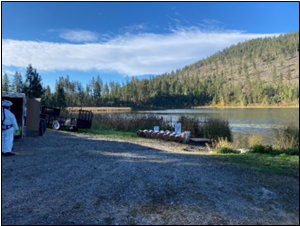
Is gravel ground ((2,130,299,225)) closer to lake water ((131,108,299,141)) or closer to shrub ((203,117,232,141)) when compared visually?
lake water ((131,108,299,141))

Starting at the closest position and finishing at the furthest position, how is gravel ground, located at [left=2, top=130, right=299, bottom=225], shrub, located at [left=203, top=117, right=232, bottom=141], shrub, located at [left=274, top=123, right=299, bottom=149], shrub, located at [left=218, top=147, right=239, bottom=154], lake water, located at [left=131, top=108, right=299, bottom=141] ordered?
gravel ground, located at [left=2, top=130, right=299, bottom=225]
shrub, located at [left=218, top=147, right=239, bottom=154]
shrub, located at [left=274, top=123, right=299, bottom=149]
lake water, located at [left=131, top=108, right=299, bottom=141]
shrub, located at [left=203, top=117, right=232, bottom=141]

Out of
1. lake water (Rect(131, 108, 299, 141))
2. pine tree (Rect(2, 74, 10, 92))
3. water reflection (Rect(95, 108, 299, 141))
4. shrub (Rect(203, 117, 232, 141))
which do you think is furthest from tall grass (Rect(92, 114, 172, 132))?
pine tree (Rect(2, 74, 10, 92))

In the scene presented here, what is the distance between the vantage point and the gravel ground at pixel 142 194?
2967mm

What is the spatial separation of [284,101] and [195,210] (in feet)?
253

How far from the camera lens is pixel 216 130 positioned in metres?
15.6

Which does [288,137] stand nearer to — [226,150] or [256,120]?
[226,150]

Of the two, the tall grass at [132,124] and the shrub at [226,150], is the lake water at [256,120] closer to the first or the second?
the tall grass at [132,124]

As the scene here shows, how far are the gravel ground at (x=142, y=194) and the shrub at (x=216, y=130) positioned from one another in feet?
32.4

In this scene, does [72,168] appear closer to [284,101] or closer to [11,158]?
[11,158]

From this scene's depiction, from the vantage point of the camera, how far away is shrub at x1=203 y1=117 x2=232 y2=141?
50.6 ft

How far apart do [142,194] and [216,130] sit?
41.9 feet

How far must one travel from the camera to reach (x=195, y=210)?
3205mm

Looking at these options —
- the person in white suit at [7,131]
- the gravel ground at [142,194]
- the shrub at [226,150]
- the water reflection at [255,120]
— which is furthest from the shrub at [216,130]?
the person in white suit at [7,131]

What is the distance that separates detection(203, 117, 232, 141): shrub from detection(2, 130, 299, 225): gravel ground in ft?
32.4
